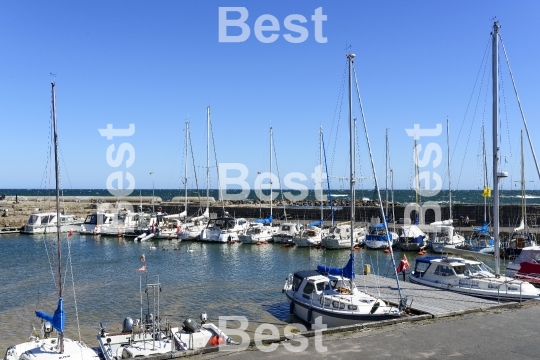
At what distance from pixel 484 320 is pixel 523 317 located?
1.32m

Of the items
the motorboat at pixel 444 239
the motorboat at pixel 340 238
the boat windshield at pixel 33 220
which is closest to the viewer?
the motorboat at pixel 444 239

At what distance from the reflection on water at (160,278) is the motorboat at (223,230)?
1360 mm

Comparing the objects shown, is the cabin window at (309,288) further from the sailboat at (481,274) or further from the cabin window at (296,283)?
the sailboat at (481,274)

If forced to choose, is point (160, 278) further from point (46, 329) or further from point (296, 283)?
point (46, 329)

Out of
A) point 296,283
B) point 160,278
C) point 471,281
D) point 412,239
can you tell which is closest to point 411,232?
point 412,239

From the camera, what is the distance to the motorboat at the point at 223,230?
51156 millimetres

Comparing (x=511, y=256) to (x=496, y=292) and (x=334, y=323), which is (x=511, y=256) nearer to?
(x=496, y=292)

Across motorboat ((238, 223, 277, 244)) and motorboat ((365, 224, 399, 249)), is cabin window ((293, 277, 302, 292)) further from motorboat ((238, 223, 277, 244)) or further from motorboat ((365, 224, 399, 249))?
motorboat ((238, 223, 277, 244))

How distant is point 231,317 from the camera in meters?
22.3

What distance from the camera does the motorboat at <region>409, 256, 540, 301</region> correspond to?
20734mm

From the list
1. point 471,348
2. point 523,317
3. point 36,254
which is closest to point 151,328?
point 471,348

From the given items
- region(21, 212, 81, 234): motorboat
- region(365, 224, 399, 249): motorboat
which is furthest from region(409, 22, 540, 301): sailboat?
region(21, 212, 81, 234): motorboat

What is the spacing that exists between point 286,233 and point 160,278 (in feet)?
64.5

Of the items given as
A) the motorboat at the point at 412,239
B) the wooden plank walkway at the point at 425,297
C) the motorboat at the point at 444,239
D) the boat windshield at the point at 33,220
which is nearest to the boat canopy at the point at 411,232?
the motorboat at the point at 412,239
